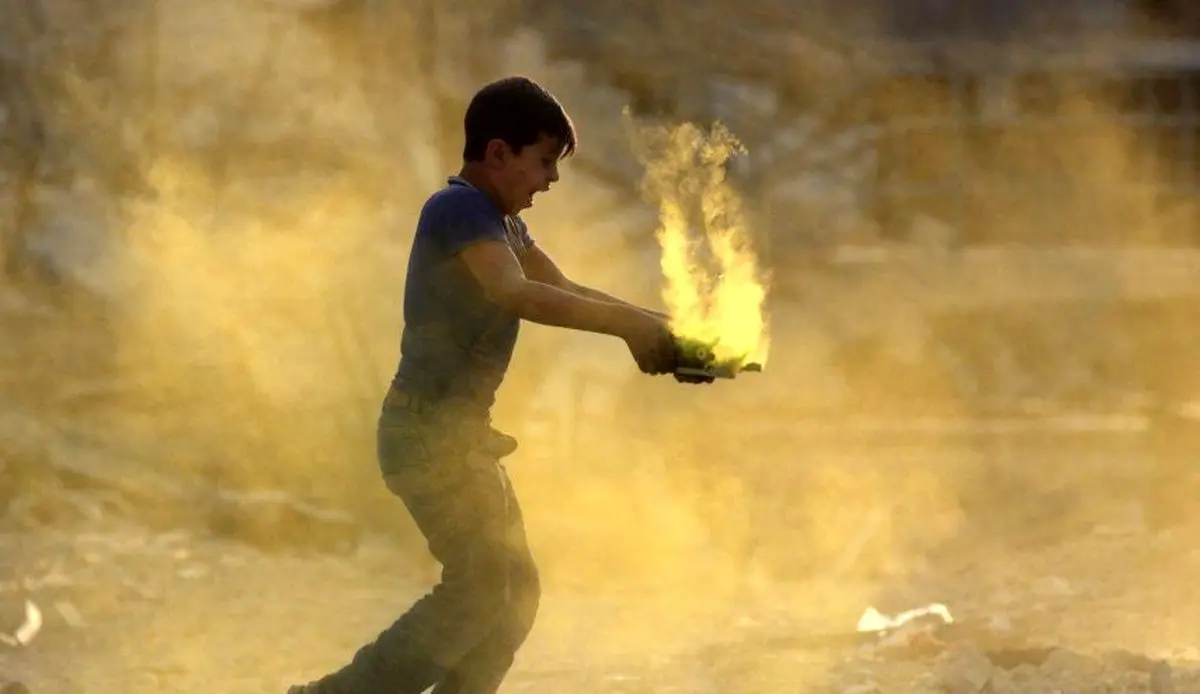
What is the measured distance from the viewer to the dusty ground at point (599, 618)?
16.7 feet

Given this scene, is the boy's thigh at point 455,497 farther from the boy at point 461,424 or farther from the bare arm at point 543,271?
the bare arm at point 543,271

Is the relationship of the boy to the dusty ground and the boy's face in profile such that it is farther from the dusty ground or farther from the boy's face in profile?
the dusty ground

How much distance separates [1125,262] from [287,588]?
17.2ft

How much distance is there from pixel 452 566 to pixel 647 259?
506cm

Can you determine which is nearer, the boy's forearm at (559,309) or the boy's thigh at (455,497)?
the boy's forearm at (559,309)

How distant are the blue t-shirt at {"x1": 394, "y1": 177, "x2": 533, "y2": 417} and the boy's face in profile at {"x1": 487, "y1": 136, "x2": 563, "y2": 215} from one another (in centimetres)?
6

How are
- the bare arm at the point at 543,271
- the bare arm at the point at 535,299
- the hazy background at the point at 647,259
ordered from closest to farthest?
the bare arm at the point at 535,299 → the bare arm at the point at 543,271 → the hazy background at the point at 647,259

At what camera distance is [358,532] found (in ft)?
24.6

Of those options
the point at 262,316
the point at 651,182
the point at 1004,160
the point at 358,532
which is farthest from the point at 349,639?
the point at 1004,160

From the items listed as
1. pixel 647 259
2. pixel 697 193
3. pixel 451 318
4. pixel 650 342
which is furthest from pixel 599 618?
pixel 697 193

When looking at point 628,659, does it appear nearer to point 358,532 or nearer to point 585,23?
point 358,532

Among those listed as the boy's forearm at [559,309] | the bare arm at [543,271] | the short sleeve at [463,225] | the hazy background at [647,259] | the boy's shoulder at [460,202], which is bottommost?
the boy's forearm at [559,309]

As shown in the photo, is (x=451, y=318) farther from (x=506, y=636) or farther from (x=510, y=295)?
(x=506, y=636)

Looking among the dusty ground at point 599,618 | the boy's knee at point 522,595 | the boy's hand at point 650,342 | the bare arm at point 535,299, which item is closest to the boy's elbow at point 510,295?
the bare arm at point 535,299
